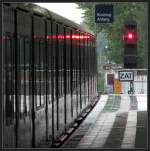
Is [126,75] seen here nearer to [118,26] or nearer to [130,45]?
[130,45]

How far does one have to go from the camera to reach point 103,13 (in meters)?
27.2

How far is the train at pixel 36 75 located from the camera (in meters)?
11.5

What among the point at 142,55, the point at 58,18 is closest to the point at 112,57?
the point at 142,55

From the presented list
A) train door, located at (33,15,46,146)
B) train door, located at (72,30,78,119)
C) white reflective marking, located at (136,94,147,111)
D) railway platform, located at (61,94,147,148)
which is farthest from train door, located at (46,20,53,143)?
white reflective marking, located at (136,94,147,111)

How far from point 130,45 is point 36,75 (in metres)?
5.52

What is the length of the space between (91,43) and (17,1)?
1652 cm

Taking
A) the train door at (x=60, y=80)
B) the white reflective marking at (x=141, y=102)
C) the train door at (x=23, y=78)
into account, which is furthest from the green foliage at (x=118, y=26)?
the train door at (x=23, y=78)

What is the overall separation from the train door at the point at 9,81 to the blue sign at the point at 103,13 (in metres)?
14.3

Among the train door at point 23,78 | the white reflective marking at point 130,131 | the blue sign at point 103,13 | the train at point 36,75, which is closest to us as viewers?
the train at point 36,75

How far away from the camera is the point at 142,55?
4403 cm

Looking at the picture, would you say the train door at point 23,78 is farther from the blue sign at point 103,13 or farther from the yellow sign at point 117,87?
the yellow sign at point 117,87

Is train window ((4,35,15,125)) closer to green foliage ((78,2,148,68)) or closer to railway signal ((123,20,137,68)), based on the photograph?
railway signal ((123,20,137,68))

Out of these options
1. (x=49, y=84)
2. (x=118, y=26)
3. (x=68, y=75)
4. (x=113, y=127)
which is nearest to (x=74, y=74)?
(x=68, y=75)

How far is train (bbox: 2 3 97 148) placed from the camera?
11492mm
